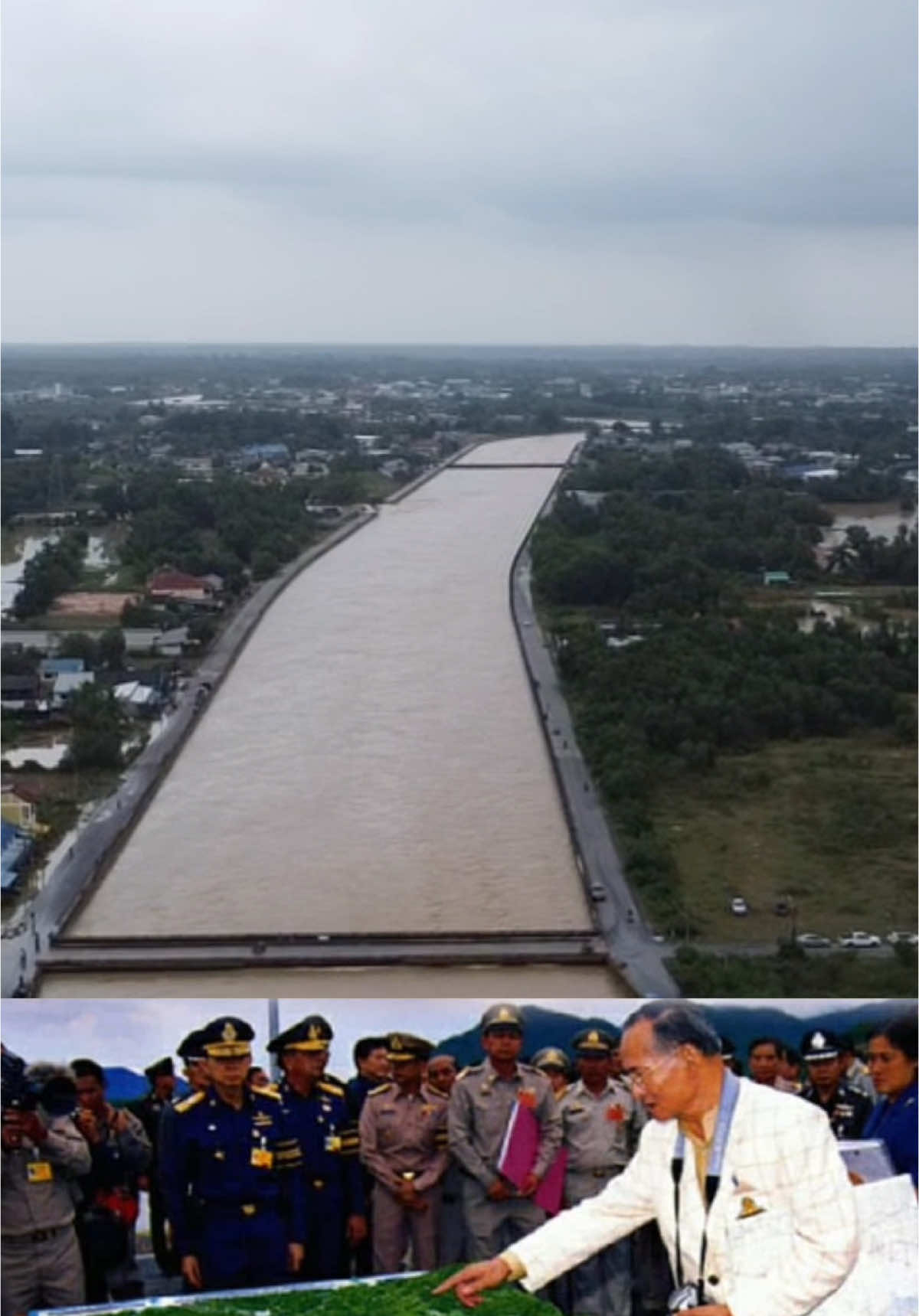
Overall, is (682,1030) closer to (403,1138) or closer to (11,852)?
(403,1138)

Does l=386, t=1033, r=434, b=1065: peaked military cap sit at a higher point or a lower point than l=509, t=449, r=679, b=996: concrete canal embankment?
higher

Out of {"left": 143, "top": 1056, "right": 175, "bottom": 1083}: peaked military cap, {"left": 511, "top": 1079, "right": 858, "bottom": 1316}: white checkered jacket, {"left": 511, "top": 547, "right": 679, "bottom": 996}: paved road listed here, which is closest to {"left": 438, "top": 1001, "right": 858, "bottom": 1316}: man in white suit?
{"left": 511, "top": 1079, "right": 858, "bottom": 1316}: white checkered jacket

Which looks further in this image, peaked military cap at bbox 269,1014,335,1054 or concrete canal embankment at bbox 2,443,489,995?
concrete canal embankment at bbox 2,443,489,995

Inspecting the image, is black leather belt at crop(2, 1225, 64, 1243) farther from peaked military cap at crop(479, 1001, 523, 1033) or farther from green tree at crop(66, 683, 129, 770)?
green tree at crop(66, 683, 129, 770)

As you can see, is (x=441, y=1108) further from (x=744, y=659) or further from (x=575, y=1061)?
(x=744, y=659)

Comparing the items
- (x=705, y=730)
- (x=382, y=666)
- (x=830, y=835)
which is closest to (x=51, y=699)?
(x=382, y=666)

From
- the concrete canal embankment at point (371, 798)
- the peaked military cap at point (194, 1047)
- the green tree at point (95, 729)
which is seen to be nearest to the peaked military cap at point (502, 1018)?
the peaked military cap at point (194, 1047)

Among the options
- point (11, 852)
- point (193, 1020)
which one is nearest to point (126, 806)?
point (11, 852)
